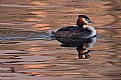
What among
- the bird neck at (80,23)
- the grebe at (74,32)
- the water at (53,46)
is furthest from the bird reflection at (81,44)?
the bird neck at (80,23)

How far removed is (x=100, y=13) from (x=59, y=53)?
766 cm

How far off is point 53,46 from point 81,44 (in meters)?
0.92

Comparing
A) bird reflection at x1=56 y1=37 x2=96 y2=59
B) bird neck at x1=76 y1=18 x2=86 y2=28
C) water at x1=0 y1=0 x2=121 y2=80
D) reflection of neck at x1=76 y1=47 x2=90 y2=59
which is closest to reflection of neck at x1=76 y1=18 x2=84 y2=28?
bird neck at x1=76 y1=18 x2=86 y2=28

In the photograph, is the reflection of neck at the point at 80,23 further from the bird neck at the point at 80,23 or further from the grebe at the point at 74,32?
the grebe at the point at 74,32

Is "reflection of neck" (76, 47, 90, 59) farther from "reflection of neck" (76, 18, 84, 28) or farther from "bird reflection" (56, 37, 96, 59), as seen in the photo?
"reflection of neck" (76, 18, 84, 28)

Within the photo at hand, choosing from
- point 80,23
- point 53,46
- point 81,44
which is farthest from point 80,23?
point 53,46

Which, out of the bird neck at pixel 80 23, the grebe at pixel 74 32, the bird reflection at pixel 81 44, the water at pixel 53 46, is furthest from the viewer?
the bird neck at pixel 80 23

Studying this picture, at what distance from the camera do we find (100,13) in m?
21.4

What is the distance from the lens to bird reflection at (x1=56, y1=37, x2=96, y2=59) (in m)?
14.0

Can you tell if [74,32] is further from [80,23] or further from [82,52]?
[82,52]

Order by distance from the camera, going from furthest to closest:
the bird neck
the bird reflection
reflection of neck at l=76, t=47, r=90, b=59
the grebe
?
the bird neck < the grebe < the bird reflection < reflection of neck at l=76, t=47, r=90, b=59

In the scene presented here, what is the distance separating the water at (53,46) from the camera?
38.7 feet

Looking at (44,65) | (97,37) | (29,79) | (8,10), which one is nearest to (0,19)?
(8,10)

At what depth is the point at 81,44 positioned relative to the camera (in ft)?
51.2
